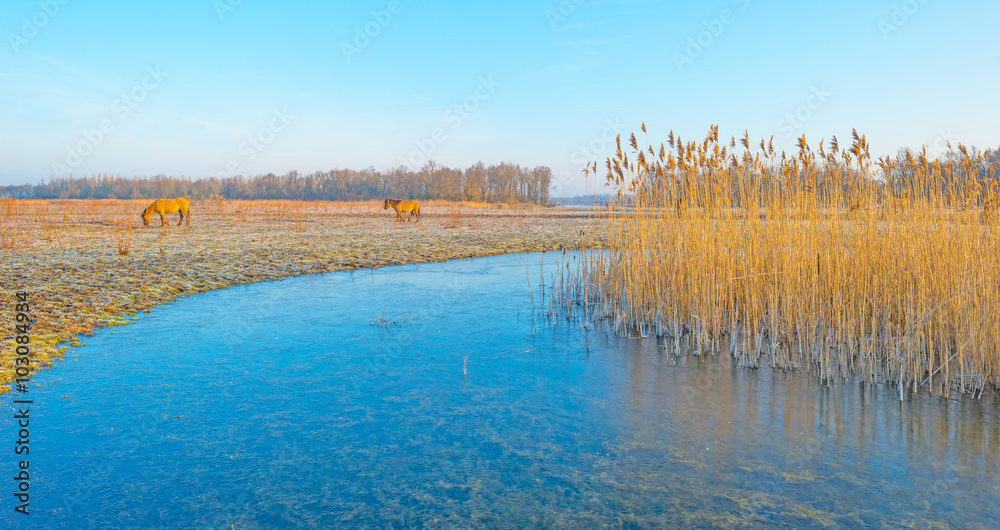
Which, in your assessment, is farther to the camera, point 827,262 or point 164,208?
point 164,208

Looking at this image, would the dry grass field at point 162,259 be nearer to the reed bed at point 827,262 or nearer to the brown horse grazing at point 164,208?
the brown horse grazing at point 164,208

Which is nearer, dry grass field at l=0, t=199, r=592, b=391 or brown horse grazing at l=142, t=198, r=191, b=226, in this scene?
dry grass field at l=0, t=199, r=592, b=391

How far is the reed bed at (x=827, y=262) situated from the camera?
3943 mm

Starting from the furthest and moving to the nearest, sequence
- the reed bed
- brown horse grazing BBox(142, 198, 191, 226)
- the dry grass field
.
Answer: brown horse grazing BBox(142, 198, 191, 226), the dry grass field, the reed bed

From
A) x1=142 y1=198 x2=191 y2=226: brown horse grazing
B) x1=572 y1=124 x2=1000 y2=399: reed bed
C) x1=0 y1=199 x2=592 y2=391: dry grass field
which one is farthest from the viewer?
x1=142 y1=198 x2=191 y2=226: brown horse grazing

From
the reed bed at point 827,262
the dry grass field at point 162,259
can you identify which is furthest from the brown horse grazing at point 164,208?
the reed bed at point 827,262

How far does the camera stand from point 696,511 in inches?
92.5

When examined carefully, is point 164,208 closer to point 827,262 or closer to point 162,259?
point 162,259

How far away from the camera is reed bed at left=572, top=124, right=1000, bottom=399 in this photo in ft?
12.9

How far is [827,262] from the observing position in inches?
184

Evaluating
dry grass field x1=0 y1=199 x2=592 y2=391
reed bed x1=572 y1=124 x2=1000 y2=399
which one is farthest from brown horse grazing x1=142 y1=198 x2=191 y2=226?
reed bed x1=572 y1=124 x2=1000 y2=399

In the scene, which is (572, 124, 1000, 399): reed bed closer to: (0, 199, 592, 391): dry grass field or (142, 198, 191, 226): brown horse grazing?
(0, 199, 592, 391): dry grass field

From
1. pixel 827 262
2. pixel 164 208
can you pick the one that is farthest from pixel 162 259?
pixel 827 262

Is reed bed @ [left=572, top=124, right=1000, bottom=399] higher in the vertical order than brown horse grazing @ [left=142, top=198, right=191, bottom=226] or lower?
lower
